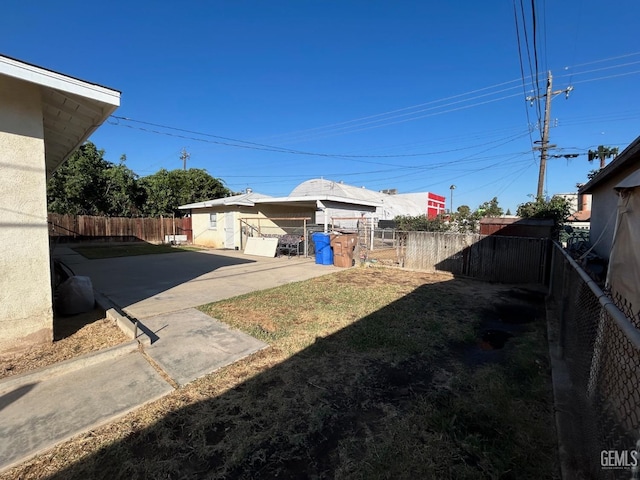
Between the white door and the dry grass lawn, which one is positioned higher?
the white door

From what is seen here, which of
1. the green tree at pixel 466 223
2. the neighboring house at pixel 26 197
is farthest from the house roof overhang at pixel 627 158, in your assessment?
the green tree at pixel 466 223

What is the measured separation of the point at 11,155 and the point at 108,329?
2519mm

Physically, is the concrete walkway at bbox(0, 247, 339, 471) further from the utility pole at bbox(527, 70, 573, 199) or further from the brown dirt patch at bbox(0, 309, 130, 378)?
the utility pole at bbox(527, 70, 573, 199)

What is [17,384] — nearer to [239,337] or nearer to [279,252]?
[239,337]

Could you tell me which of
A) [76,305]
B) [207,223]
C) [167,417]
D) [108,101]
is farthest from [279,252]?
[167,417]

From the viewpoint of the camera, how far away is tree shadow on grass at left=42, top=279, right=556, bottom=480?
2.12 m

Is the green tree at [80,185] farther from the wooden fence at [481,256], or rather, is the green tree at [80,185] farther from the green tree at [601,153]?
the green tree at [601,153]

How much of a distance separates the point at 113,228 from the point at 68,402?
20839 mm

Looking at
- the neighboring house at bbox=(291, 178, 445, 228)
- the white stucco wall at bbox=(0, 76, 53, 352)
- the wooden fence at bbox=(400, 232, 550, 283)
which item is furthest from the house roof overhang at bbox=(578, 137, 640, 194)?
the neighboring house at bbox=(291, 178, 445, 228)

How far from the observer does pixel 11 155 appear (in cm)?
346

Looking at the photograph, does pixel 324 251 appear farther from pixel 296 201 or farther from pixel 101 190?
pixel 101 190

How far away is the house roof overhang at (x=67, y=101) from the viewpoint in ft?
10.6

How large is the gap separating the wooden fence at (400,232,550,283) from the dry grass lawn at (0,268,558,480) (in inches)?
161

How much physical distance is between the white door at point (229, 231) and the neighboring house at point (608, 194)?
51.2 feet
